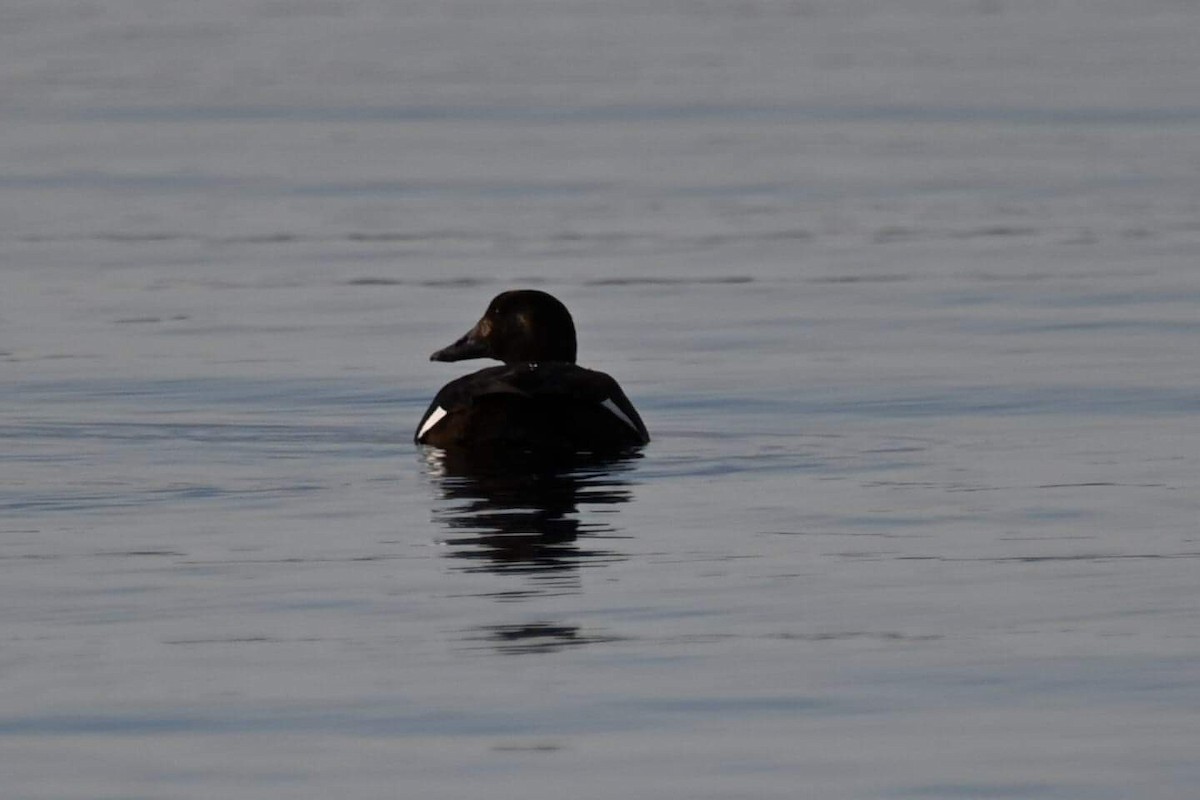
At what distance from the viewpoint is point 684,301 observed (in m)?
17.7

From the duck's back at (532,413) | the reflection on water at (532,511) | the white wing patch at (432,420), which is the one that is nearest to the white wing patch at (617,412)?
the duck's back at (532,413)

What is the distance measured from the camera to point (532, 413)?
11.6 metres

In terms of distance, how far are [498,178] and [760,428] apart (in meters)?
11.2

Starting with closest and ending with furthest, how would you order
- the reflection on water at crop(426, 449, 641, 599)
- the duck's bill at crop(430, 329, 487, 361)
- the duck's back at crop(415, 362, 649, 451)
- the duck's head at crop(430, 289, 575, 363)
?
1. the reflection on water at crop(426, 449, 641, 599)
2. the duck's back at crop(415, 362, 649, 451)
3. the duck's head at crop(430, 289, 575, 363)
4. the duck's bill at crop(430, 329, 487, 361)

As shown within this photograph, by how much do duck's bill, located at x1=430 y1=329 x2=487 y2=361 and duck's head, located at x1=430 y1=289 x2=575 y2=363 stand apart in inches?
1.9

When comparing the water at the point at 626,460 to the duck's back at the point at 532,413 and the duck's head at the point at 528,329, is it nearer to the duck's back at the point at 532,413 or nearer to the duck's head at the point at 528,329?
the duck's back at the point at 532,413

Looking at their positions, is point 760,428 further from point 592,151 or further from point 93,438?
point 592,151

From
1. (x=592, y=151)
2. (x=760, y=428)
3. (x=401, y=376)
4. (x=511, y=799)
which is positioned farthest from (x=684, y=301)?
(x=511, y=799)

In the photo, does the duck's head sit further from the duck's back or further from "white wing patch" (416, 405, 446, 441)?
the duck's back

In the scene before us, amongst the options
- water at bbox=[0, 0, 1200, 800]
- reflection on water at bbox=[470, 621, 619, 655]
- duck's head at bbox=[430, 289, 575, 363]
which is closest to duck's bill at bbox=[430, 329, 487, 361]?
duck's head at bbox=[430, 289, 575, 363]

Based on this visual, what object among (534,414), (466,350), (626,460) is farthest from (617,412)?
(466,350)

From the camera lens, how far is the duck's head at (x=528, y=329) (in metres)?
13.4

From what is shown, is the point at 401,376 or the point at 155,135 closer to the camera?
the point at 401,376

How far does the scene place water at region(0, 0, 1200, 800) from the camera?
712cm
